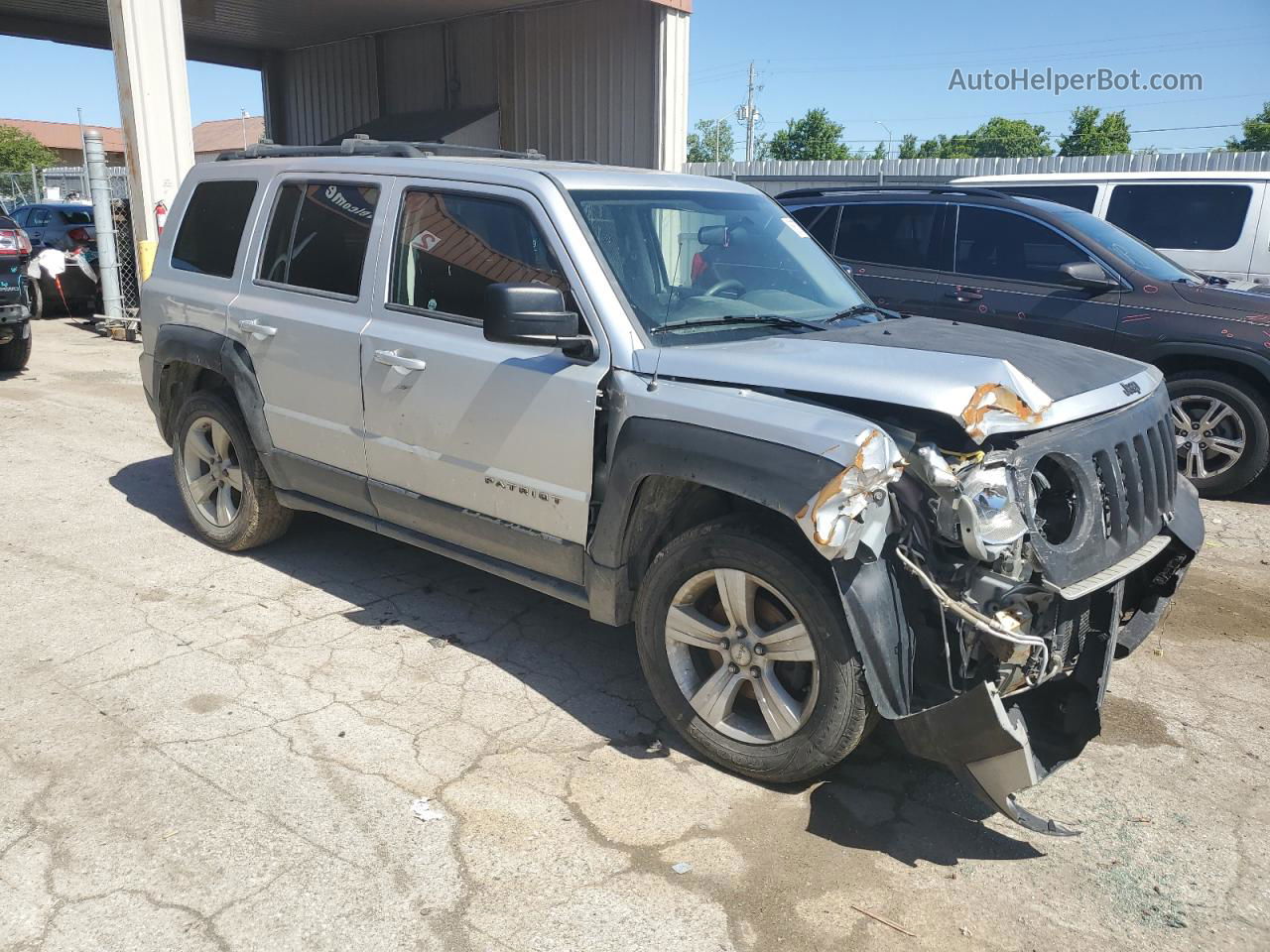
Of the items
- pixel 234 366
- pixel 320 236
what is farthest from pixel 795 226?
pixel 234 366

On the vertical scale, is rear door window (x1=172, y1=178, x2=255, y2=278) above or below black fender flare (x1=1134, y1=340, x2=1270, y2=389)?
above

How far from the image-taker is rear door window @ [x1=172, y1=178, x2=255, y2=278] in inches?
198

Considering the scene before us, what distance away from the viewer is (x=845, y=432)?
2918mm

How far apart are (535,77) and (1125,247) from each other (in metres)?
12.2

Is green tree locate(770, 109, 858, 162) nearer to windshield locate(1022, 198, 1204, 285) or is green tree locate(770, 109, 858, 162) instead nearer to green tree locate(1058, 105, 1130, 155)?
green tree locate(1058, 105, 1130, 155)

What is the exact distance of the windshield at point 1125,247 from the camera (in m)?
7.03

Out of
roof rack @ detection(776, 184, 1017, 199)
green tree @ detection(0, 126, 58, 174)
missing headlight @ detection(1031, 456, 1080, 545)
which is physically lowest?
missing headlight @ detection(1031, 456, 1080, 545)

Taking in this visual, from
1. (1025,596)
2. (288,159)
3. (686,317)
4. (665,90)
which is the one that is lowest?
(1025,596)

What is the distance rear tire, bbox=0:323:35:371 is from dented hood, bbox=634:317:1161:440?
362 inches

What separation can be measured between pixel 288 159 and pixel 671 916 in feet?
12.8

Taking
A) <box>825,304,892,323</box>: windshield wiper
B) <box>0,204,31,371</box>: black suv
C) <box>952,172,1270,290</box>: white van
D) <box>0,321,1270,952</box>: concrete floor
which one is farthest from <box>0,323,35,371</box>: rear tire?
<box>952,172,1270,290</box>: white van

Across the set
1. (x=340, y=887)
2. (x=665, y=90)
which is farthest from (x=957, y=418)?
(x=665, y=90)

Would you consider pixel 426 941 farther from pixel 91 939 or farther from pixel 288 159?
pixel 288 159

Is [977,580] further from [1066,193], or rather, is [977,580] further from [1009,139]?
[1009,139]
